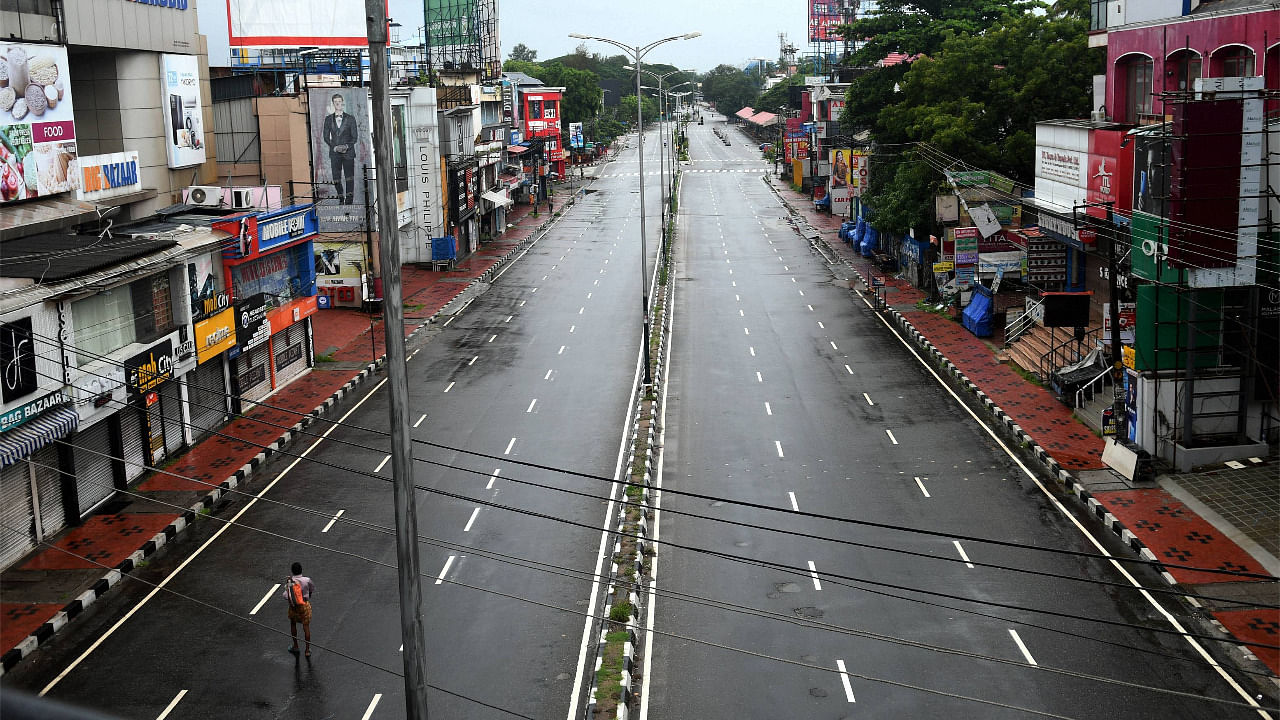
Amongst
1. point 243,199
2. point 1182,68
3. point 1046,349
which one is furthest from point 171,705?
point 1182,68

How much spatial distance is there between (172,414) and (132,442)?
2791 millimetres

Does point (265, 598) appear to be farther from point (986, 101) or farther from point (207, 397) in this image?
point (986, 101)

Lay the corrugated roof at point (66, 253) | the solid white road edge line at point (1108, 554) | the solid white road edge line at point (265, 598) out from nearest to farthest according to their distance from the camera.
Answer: the solid white road edge line at point (1108, 554)
the solid white road edge line at point (265, 598)
the corrugated roof at point (66, 253)

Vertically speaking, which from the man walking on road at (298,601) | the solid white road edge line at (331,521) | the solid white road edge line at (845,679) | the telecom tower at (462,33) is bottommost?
the solid white road edge line at (845,679)

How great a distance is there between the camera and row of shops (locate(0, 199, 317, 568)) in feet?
90.3

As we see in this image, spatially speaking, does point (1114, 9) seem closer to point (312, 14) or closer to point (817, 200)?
point (312, 14)

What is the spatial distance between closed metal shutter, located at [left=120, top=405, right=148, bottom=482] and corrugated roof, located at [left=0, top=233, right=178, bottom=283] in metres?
4.19

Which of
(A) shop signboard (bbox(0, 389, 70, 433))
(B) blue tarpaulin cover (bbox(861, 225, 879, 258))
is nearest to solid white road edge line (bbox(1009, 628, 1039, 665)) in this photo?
(A) shop signboard (bbox(0, 389, 70, 433))

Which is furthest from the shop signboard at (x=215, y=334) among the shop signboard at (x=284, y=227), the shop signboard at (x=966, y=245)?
the shop signboard at (x=966, y=245)

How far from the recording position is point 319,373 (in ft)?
149

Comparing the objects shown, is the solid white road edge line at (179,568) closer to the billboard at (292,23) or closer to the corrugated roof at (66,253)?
the corrugated roof at (66,253)

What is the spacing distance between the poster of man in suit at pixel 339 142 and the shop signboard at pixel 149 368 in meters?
24.4

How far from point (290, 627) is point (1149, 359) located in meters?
22.4

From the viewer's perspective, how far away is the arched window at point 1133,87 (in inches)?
1689
